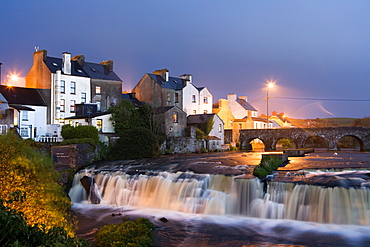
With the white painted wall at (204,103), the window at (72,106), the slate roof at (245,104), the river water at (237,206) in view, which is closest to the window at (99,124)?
the window at (72,106)

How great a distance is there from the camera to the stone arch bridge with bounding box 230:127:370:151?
5781 centimetres

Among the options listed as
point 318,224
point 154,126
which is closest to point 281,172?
point 318,224

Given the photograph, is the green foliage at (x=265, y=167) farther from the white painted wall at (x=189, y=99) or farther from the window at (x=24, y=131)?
the white painted wall at (x=189, y=99)

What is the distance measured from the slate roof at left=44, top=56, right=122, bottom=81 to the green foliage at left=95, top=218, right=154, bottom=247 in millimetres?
39293

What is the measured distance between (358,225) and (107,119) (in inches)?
1408

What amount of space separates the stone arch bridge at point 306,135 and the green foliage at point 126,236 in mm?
50462

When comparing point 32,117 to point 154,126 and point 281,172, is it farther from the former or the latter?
point 281,172

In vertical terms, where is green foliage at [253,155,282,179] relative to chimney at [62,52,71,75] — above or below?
below

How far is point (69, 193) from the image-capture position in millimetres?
28172

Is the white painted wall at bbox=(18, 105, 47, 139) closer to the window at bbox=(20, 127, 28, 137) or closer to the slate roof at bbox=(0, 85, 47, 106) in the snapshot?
the window at bbox=(20, 127, 28, 137)

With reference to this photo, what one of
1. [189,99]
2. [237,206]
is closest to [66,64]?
[189,99]

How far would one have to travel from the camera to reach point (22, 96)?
46.4 meters

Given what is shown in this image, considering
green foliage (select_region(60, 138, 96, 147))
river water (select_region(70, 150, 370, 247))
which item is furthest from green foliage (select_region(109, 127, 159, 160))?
river water (select_region(70, 150, 370, 247))

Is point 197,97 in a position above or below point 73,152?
above
